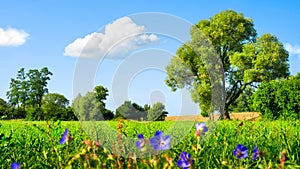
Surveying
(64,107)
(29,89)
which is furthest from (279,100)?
(29,89)

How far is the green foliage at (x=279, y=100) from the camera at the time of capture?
1609 cm

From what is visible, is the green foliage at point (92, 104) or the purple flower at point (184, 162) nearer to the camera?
the purple flower at point (184, 162)

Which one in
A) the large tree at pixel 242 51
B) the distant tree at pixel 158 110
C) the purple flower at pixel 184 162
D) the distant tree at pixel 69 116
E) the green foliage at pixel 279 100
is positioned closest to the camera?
the purple flower at pixel 184 162

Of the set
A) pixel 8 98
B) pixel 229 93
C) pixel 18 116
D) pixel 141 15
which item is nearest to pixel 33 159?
pixel 141 15

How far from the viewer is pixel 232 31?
2688cm

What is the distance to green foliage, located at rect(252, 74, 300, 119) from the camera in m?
16.1

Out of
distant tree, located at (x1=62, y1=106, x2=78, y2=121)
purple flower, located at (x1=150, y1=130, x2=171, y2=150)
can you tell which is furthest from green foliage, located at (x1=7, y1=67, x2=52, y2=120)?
purple flower, located at (x1=150, y1=130, x2=171, y2=150)

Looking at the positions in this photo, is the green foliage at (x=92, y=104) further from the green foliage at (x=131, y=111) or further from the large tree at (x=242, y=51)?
the large tree at (x=242, y=51)

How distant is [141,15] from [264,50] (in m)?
23.4

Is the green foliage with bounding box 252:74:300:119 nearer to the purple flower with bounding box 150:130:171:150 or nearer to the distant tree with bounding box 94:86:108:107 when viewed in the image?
the distant tree with bounding box 94:86:108:107

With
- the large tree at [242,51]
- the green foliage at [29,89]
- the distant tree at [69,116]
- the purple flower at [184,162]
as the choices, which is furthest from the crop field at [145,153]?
the green foliage at [29,89]

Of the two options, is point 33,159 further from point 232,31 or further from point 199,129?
point 232,31

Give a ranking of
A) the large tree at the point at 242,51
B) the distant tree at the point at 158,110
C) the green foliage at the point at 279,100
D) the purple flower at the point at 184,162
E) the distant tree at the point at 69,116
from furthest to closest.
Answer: the large tree at the point at 242,51
the distant tree at the point at 69,116
the green foliage at the point at 279,100
the distant tree at the point at 158,110
the purple flower at the point at 184,162

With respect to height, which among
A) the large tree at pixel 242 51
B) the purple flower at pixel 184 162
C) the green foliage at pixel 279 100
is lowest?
the purple flower at pixel 184 162
